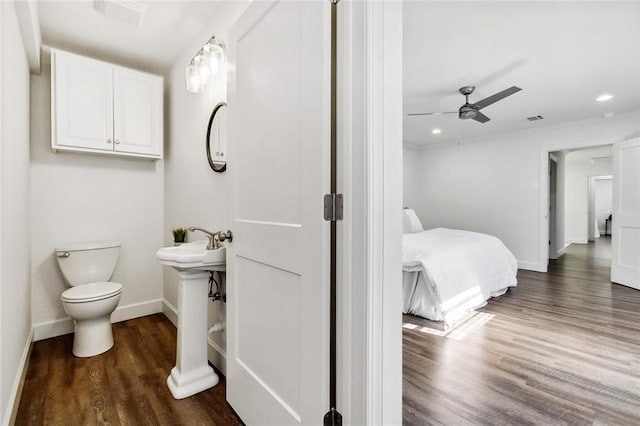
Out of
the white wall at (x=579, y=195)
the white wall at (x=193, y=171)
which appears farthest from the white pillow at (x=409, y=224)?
the white wall at (x=579, y=195)

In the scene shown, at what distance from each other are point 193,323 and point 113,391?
1.99 feet

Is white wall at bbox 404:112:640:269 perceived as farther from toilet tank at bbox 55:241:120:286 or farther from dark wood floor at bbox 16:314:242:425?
toilet tank at bbox 55:241:120:286

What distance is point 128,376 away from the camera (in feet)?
6.23

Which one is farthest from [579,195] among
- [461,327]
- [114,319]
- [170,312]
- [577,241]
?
[114,319]

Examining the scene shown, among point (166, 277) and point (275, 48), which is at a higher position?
point (275, 48)

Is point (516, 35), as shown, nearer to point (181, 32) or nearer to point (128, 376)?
point (181, 32)

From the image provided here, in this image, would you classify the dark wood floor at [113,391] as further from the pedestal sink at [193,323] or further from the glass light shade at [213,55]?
the glass light shade at [213,55]

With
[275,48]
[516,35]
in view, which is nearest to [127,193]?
[275,48]

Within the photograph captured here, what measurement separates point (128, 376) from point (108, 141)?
1.83 m

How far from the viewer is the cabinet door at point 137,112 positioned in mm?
2543

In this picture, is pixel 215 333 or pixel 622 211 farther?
pixel 622 211

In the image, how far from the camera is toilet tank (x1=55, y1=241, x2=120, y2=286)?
2373 millimetres

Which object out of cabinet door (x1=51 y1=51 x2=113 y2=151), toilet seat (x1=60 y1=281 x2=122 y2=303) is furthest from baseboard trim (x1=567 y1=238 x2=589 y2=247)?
cabinet door (x1=51 y1=51 x2=113 y2=151)

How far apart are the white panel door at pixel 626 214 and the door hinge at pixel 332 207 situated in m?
4.82
